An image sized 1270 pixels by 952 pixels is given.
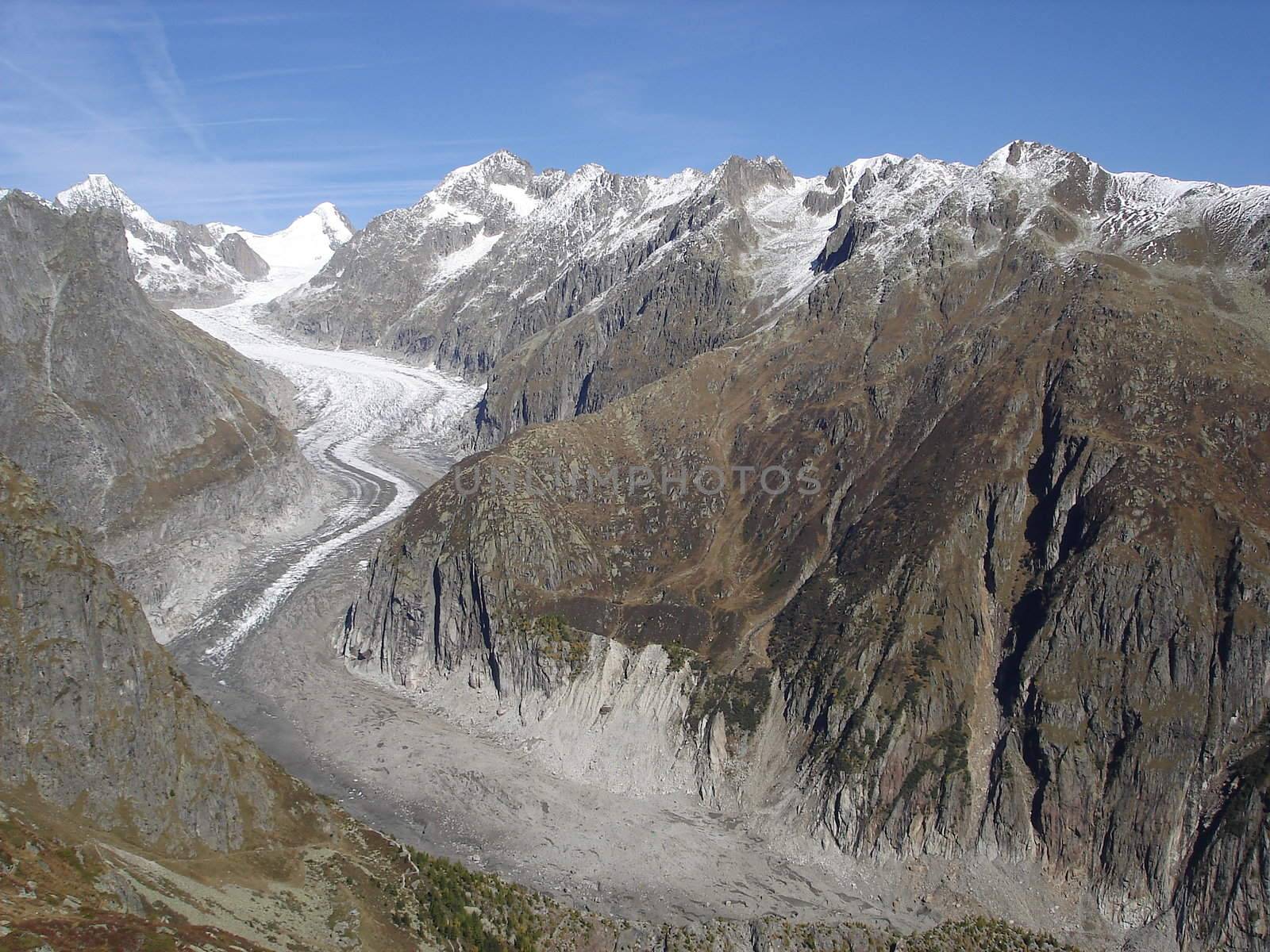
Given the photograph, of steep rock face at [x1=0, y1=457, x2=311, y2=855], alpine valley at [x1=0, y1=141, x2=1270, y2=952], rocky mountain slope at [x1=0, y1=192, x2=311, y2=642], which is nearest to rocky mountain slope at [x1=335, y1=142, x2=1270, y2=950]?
alpine valley at [x1=0, y1=141, x2=1270, y2=952]

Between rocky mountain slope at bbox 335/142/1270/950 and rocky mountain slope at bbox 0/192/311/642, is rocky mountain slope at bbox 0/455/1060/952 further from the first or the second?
rocky mountain slope at bbox 0/192/311/642

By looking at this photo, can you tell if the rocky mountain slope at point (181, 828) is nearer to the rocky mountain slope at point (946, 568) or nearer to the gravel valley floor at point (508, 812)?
the gravel valley floor at point (508, 812)

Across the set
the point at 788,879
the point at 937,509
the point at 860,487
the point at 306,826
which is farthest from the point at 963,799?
the point at 306,826

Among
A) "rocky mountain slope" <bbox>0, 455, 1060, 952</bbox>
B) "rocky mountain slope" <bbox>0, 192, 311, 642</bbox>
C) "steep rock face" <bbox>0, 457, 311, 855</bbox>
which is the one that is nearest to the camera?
"rocky mountain slope" <bbox>0, 455, 1060, 952</bbox>

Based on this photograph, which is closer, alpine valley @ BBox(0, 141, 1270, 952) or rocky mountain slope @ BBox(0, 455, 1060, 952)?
rocky mountain slope @ BBox(0, 455, 1060, 952)

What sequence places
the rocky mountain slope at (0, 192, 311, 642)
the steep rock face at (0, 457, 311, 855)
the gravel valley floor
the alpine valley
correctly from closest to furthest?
the steep rock face at (0, 457, 311, 855)
the alpine valley
the gravel valley floor
the rocky mountain slope at (0, 192, 311, 642)

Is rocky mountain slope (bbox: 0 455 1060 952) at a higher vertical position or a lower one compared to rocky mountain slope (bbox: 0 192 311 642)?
lower

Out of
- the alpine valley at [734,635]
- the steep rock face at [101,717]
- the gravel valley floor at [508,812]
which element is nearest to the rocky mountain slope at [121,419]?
the alpine valley at [734,635]

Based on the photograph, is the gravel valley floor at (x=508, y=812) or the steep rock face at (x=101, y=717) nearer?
the steep rock face at (x=101, y=717)
